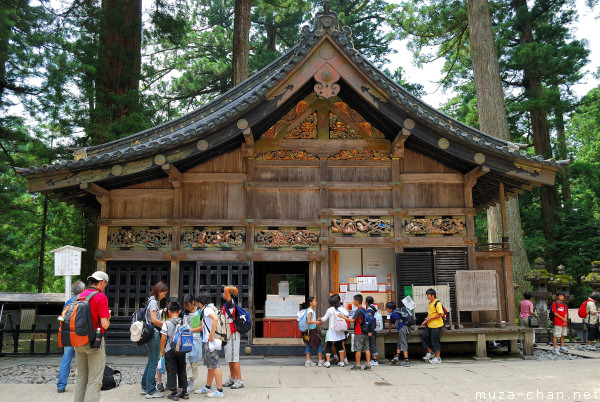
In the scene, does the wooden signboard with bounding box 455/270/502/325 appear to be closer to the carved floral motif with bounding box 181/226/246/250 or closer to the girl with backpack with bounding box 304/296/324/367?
the girl with backpack with bounding box 304/296/324/367

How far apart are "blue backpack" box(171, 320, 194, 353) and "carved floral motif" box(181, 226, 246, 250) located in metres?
4.38

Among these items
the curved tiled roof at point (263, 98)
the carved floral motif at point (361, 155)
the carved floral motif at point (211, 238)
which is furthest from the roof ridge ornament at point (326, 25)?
the carved floral motif at point (211, 238)

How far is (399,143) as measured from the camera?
10930mm

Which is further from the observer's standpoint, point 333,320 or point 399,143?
point 399,143

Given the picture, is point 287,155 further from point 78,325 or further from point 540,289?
point 540,289

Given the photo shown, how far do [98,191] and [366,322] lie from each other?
21.6ft

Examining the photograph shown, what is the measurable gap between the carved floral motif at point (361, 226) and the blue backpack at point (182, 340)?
17.1ft

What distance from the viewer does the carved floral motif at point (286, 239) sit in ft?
35.6

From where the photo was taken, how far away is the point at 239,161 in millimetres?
11281

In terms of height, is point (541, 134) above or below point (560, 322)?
above

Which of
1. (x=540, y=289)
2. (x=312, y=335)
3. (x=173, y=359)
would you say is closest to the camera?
(x=173, y=359)

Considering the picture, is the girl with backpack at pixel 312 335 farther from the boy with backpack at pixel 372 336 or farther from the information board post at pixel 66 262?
the information board post at pixel 66 262

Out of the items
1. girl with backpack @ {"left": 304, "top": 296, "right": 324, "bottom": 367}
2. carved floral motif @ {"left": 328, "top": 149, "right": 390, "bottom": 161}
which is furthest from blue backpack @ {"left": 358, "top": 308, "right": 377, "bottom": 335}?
carved floral motif @ {"left": 328, "top": 149, "right": 390, "bottom": 161}

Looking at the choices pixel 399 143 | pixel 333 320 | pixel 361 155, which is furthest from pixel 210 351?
pixel 399 143
